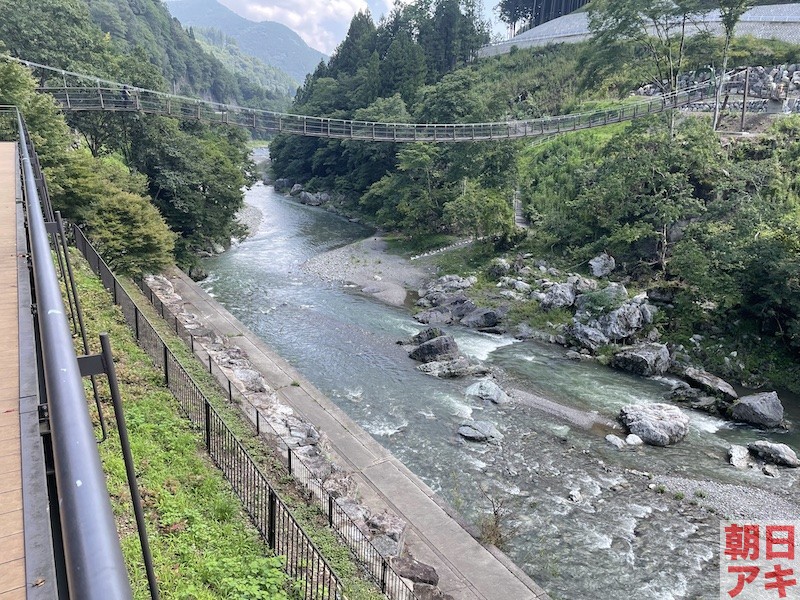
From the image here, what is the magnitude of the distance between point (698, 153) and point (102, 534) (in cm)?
2525

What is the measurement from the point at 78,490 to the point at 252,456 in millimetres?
7942

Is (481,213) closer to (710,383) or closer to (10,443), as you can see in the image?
(710,383)

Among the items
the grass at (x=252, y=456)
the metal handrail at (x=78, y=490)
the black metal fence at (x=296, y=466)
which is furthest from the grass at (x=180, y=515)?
the metal handrail at (x=78, y=490)

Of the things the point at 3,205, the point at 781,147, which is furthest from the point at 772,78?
the point at 3,205

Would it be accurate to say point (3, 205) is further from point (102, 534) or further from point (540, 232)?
point (540, 232)

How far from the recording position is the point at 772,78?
30031 millimetres

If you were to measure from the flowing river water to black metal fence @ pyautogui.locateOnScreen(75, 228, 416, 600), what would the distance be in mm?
2686

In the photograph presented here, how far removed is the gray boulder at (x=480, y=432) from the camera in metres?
12.3

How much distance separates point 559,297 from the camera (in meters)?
20.1

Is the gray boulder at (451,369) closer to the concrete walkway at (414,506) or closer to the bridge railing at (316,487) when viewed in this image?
the concrete walkway at (414,506)

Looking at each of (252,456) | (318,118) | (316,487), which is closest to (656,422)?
(316,487)

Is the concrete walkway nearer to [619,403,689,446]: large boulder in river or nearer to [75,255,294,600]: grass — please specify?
[75,255,294,600]: grass

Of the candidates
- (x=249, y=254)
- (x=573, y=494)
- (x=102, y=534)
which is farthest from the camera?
(x=249, y=254)

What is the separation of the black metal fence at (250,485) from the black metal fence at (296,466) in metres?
0.03
